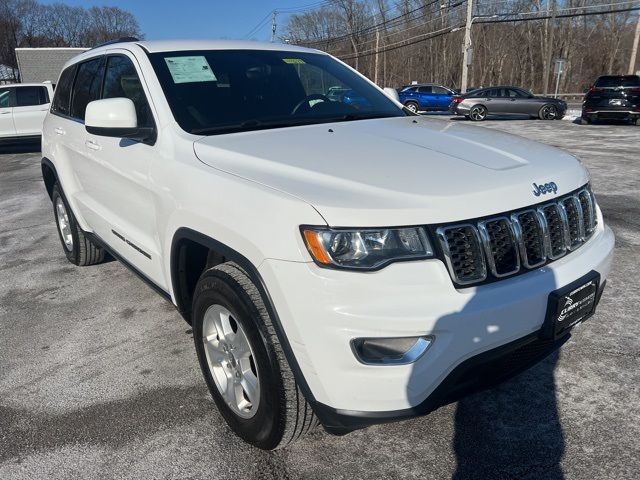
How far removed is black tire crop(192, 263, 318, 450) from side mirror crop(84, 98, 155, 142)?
101 cm

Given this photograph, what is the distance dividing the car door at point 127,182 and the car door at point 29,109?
13.0 metres

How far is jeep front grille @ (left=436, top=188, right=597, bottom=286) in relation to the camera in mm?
1958

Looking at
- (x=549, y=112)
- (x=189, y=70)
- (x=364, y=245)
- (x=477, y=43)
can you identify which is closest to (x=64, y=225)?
(x=189, y=70)

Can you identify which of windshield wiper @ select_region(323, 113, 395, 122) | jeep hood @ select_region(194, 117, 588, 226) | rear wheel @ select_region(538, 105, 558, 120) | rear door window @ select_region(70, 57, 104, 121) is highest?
rear door window @ select_region(70, 57, 104, 121)

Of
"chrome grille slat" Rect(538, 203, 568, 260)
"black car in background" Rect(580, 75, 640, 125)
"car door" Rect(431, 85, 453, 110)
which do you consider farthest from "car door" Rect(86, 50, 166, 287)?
"car door" Rect(431, 85, 453, 110)

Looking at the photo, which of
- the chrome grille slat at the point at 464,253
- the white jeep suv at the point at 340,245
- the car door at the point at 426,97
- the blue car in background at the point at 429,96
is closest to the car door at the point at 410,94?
the blue car in background at the point at 429,96

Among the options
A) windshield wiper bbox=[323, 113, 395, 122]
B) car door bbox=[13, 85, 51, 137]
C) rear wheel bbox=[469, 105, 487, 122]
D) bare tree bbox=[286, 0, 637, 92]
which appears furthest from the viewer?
bare tree bbox=[286, 0, 637, 92]

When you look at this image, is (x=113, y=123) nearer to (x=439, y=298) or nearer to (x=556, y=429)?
(x=439, y=298)

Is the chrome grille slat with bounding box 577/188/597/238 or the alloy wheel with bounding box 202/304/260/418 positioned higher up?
the chrome grille slat with bounding box 577/188/597/238

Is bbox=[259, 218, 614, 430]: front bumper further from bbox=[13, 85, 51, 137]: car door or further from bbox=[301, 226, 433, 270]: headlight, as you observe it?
bbox=[13, 85, 51, 137]: car door

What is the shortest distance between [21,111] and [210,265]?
49.1 ft

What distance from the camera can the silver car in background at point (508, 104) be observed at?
2217cm

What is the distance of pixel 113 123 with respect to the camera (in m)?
2.82

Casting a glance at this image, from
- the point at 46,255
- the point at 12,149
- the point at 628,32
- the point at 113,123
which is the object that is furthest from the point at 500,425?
the point at 628,32
